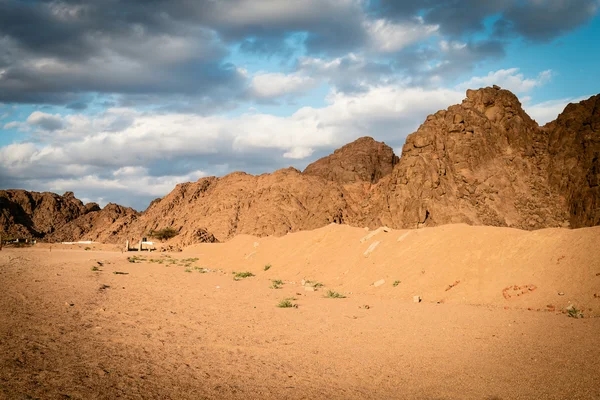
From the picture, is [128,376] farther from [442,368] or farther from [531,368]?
[531,368]

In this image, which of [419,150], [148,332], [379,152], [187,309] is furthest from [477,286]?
[379,152]

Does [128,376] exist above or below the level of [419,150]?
below

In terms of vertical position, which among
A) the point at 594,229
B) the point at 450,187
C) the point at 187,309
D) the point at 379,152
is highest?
the point at 379,152

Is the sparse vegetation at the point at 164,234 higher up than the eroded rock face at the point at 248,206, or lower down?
lower down

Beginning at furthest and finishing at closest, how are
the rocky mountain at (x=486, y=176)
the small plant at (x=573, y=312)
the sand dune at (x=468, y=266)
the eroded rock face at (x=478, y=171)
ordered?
the eroded rock face at (x=478, y=171), the rocky mountain at (x=486, y=176), the sand dune at (x=468, y=266), the small plant at (x=573, y=312)

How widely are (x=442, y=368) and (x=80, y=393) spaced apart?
211 inches

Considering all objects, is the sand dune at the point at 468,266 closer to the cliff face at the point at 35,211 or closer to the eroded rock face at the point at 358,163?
the eroded rock face at the point at 358,163

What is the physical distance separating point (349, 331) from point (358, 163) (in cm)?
8682

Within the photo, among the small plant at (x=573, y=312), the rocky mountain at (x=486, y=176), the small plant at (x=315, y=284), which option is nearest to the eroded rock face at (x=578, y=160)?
the rocky mountain at (x=486, y=176)

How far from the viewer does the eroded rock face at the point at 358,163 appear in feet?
Answer: 301

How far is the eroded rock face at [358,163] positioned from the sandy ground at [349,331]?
7468 cm

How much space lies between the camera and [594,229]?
1223 cm

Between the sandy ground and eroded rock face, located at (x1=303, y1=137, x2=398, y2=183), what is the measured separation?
74.7 metres

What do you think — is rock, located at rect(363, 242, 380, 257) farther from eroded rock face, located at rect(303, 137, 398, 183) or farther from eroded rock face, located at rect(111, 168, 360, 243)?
eroded rock face, located at rect(303, 137, 398, 183)
